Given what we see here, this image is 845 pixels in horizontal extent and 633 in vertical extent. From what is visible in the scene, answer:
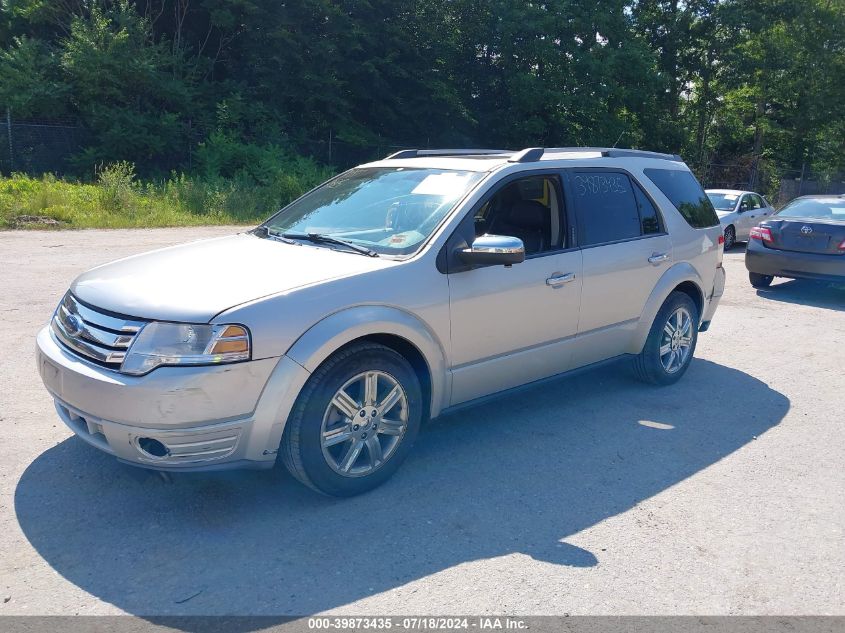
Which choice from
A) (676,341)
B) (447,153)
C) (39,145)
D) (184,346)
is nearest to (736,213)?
(676,341)

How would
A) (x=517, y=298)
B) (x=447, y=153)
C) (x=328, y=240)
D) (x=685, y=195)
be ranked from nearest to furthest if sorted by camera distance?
(x=328, y=240), (x=517, y=298), (x=447, y=153), (x=685, y=195)

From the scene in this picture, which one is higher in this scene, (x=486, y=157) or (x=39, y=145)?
(x=39, y=145)

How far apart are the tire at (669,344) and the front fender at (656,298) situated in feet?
0.31

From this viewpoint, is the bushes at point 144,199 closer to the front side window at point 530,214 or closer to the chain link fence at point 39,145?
the chain link fence at point 39,145

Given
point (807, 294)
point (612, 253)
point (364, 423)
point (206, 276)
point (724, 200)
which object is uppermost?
point (724, 200)

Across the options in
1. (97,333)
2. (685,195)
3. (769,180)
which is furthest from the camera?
(769,180)

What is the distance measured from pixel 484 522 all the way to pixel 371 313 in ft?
4.04

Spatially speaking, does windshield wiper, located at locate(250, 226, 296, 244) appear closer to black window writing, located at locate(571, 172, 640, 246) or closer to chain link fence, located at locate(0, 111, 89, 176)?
black window writing, located at locate(571, 172, 640, 246)

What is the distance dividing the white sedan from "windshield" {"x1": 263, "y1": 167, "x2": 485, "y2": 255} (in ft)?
45.3

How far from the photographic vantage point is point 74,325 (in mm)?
3783

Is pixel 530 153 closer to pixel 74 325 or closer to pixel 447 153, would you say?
pixel 447 153

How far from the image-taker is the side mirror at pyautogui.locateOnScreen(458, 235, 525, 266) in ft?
13.5

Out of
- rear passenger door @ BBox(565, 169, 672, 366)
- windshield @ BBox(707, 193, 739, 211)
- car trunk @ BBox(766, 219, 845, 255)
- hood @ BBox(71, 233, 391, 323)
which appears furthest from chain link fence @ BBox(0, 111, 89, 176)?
rear passenger door @ BBox(565, 169, 672, 366)

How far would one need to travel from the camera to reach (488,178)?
465 centimetres
